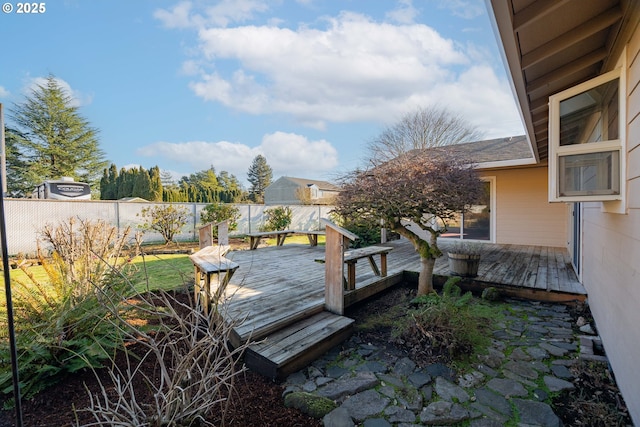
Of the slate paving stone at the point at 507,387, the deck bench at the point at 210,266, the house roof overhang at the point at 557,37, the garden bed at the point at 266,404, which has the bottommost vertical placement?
the slate paving stone at the point at 507,387

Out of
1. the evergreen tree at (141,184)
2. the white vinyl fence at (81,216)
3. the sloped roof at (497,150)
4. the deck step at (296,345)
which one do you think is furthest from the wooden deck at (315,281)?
the evergreen tree at (141,184)

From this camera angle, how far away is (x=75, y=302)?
2.48 meters

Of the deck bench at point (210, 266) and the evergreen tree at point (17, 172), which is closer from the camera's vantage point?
the deck bench at point (210, 266)

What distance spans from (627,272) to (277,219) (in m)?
11.5

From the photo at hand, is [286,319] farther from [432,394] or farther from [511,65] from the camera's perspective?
[511,65]

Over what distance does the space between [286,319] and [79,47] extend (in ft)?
25.7

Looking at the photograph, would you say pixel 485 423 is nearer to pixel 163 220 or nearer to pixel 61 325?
pixel 61 325

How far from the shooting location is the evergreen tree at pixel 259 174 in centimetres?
4681

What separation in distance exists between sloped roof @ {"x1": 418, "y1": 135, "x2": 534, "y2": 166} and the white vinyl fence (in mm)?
4455

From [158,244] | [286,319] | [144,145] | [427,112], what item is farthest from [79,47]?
[144,145]

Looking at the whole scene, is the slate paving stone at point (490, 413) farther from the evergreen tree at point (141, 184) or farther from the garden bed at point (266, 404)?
the evergreen tree at point (141, 184)

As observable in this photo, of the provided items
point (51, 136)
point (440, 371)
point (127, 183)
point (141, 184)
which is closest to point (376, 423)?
point (440, 371)

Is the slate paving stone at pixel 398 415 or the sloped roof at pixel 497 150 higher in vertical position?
the sloped roof at pixel 497 150

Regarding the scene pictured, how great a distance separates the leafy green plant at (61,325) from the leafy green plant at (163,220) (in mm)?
7742
